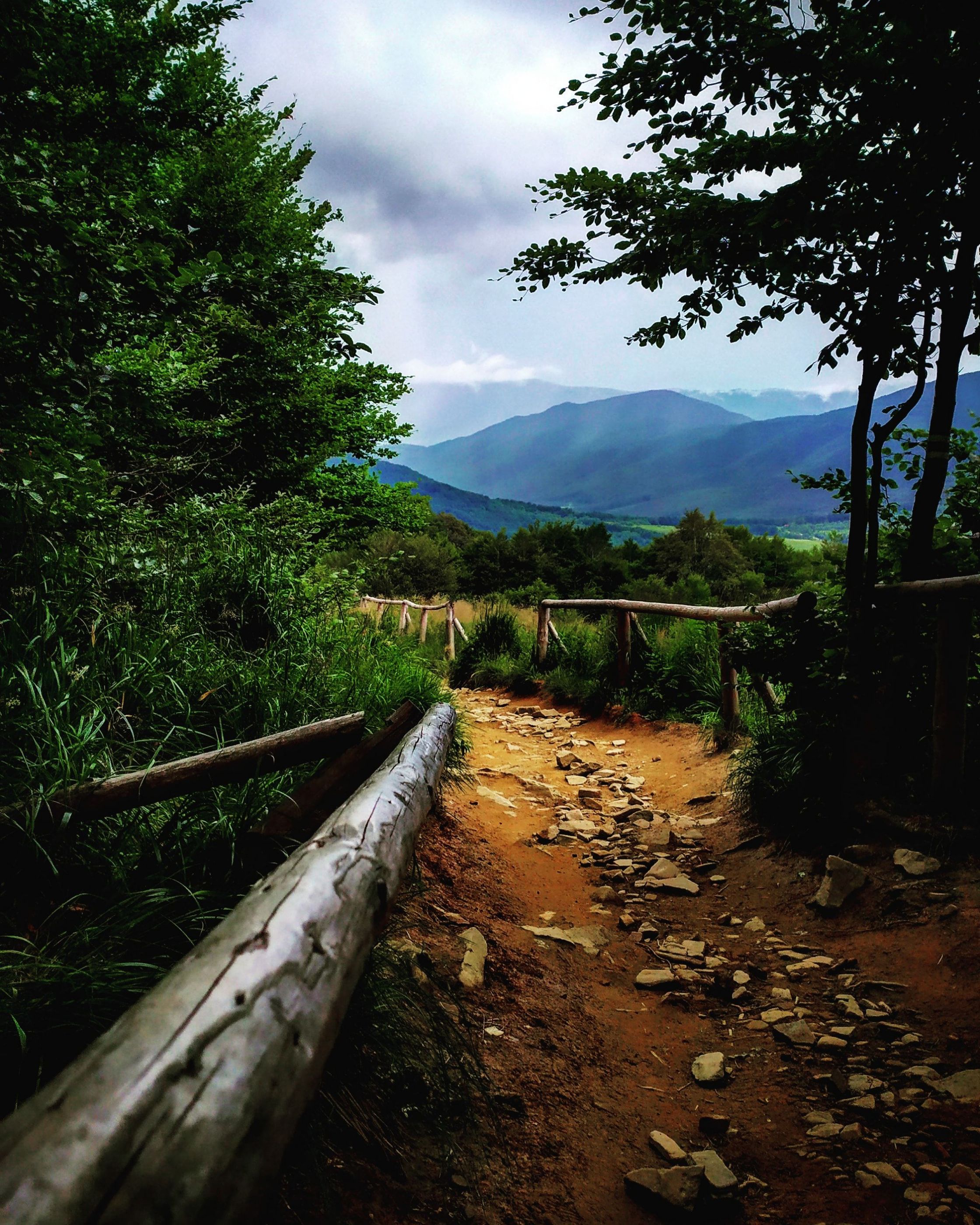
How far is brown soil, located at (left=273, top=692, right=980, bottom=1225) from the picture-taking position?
167 cm

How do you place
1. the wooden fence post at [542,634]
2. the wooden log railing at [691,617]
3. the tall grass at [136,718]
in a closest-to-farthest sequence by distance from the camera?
the tall grass at [136,718], the wooden log railing at [691,617], the wooden fence post at [542,634]

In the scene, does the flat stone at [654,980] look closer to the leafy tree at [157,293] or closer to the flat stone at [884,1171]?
the flat stone at [884,1171]

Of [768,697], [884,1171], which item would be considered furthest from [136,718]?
[768,697]

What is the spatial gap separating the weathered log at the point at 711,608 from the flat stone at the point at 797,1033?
2200 mm

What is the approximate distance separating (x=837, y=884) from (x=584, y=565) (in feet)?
118

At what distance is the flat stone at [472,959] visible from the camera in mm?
2531

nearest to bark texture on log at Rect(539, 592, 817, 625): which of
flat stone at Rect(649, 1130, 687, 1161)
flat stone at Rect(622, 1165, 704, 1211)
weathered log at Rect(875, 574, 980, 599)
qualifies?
weathered log at Rect(875, 574, 980, 599)

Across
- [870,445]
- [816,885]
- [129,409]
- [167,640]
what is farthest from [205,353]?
[816,885]

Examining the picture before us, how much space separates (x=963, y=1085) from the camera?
6.52 ft

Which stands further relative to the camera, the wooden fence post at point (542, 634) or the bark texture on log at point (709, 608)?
the wooden fence post at point (542, 634)

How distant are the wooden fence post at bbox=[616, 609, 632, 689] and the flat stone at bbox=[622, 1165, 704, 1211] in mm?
6276

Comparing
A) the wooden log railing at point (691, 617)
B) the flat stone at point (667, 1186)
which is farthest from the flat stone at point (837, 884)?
the flat stone at point (667, 1186)

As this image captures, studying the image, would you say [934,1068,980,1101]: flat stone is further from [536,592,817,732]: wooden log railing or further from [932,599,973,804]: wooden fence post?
[536,592,817,732]: wooden log railing

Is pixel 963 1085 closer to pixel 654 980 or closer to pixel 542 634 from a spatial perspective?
pixel 654 980
